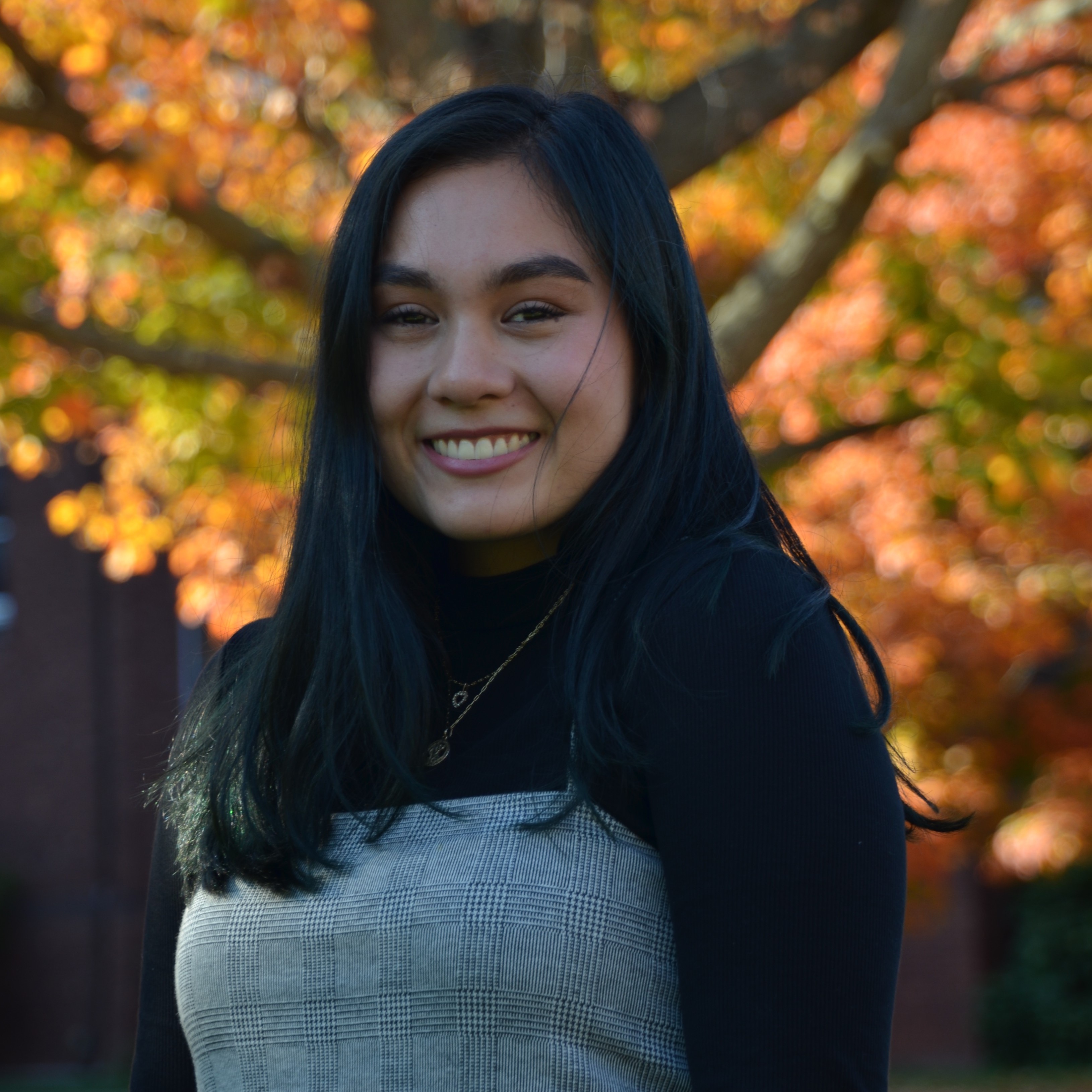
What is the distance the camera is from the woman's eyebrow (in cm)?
180

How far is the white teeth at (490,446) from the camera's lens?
1.83 m

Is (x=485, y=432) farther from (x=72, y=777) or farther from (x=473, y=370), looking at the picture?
(x=72, y=777)

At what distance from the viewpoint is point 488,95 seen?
6.37ft

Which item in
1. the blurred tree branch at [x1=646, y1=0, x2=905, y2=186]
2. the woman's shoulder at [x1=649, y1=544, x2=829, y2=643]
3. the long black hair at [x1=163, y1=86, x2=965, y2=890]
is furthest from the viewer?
the blurred tree branch at [x1=646, y1=0, x2=905, y2=186]

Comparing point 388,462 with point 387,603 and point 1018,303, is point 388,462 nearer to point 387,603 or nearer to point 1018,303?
point 387,603

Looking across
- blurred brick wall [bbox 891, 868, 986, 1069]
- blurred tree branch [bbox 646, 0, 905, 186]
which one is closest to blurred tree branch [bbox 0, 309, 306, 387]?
blurred tree branch [bbox 646, 0, 905, 186]

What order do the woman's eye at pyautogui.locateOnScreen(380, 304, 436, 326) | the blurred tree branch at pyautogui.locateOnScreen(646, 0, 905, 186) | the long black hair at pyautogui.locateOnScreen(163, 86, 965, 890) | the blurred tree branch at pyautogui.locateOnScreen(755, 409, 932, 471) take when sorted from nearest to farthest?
the long black hair at pyautogui.locateOnScreen(163, 86, 965, 890) < the woman's eye at pyautogui.locateOnScreen(380, 304, 436, 326) < the blurred tree branch at pyautogui.locateOnScreen(646, 0, 905, 186) < the blurred tree branch at pyautogui.locateOnScreen(755, 409, 932, 471)

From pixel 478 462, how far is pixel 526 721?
0.34 meters

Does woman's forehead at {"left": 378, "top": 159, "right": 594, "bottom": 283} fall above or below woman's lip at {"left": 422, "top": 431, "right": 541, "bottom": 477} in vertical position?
above

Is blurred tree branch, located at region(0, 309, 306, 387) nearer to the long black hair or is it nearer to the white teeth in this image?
the long black hair

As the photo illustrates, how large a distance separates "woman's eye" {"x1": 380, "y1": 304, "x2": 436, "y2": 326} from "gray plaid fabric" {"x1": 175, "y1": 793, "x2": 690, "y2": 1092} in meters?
0.63

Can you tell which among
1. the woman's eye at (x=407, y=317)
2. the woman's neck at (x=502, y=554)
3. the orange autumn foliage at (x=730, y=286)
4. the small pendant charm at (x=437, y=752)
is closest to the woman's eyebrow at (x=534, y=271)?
the woman's eye at (x=407, y=317)

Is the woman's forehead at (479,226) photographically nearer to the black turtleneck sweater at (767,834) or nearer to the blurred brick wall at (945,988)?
the black turtleneck sweater at (767,834)

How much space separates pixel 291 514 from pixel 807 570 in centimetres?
97
